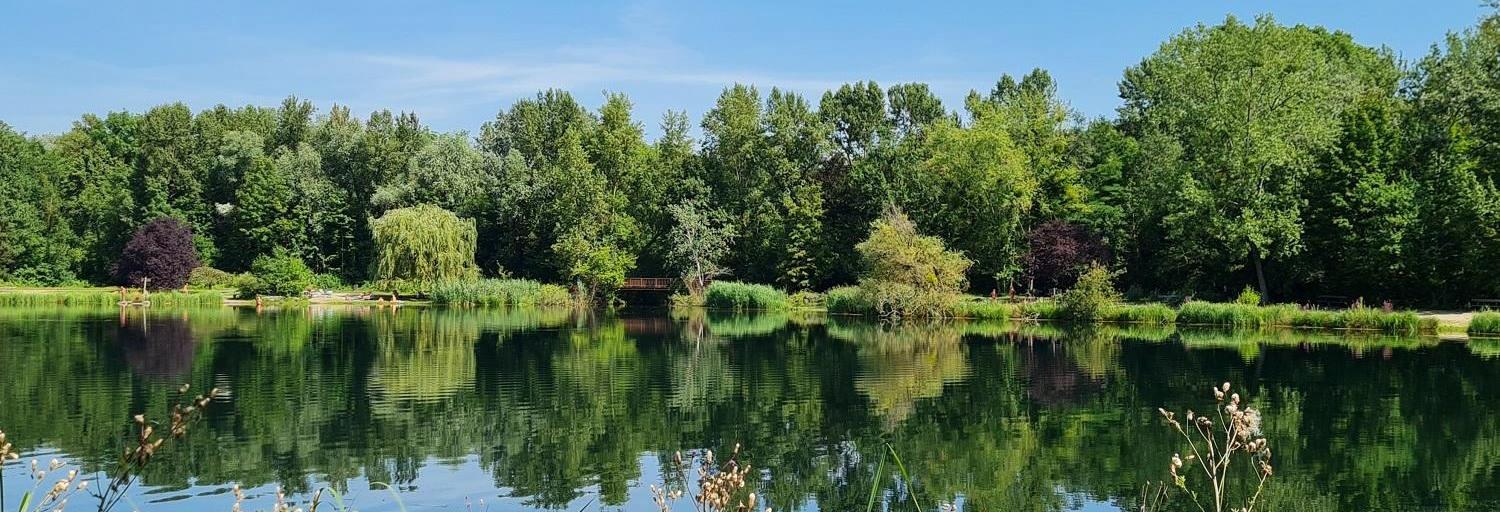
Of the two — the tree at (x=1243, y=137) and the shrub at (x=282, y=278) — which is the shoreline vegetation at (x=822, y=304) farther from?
the tree at (x=1243, y=137)

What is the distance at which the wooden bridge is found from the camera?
5750 cm

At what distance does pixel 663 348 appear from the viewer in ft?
101

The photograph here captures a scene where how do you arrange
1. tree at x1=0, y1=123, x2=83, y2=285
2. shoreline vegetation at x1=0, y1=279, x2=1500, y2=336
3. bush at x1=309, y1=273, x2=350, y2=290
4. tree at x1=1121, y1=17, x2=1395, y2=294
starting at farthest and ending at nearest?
tree at x1=0, y1=123, x2=83, y2=285
bush at x1=309, y1=273, x2=350, y2=290
tree at x1=1121, y1=17, x2=1395, y2=294
shoreline vegetation at x1=0, y1=279, x2=1500, y2=336

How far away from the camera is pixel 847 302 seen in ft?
154

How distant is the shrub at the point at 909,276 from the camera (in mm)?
42469

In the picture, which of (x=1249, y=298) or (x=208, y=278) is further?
(x=208, y=278)

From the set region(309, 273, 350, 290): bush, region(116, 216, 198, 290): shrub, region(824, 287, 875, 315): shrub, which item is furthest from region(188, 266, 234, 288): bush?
region(824, 287, 875, 315): shrub

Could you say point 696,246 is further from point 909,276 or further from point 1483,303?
point 1483,303

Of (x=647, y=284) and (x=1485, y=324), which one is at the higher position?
(x=647, y=284)

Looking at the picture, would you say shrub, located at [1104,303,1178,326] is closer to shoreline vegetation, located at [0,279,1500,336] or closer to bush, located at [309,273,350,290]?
shoreline vegetation, located at [0,279,1500,336]

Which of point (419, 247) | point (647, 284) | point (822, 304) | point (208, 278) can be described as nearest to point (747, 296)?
point (822, 304)

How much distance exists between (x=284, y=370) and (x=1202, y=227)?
3243cm

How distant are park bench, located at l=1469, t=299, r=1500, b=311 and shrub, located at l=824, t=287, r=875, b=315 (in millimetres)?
20893

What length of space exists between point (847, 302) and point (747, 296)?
619 centimetres
